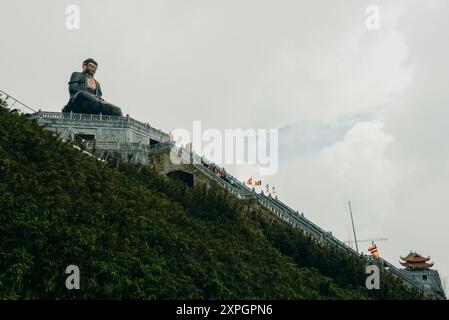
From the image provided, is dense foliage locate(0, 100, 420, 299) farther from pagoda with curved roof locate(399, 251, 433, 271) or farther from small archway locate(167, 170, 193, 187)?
pagoda with curved roof locate(399, 251, 433, 271)

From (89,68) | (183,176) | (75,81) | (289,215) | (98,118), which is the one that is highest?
(89,68)

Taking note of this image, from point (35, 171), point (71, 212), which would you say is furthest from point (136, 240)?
point (35, 171)

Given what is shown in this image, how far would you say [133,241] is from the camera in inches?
642

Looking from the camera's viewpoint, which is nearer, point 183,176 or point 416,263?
point 183,176

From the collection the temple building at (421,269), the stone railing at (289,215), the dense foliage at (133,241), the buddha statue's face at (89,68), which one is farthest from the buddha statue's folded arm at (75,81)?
the temple building at (421,269)

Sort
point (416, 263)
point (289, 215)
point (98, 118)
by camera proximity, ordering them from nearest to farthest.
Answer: point (289, 215) < point (98, 118) < point (416, 263)

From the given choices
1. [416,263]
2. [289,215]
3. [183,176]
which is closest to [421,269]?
[416,263]

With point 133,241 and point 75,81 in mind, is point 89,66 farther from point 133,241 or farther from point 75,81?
point 133,241

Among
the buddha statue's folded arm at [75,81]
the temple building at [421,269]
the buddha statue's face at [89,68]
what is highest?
the buddha statue's face at [89,68]

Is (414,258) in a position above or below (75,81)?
below

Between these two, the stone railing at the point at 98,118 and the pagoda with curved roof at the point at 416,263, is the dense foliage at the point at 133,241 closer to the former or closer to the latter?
the stone railing at the point at 98,118

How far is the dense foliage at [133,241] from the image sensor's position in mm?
13031

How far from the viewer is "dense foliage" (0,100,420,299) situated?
13031 millimetres

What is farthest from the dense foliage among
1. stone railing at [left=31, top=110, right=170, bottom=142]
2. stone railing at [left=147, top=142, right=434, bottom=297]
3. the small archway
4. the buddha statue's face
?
the buddha statue's face
